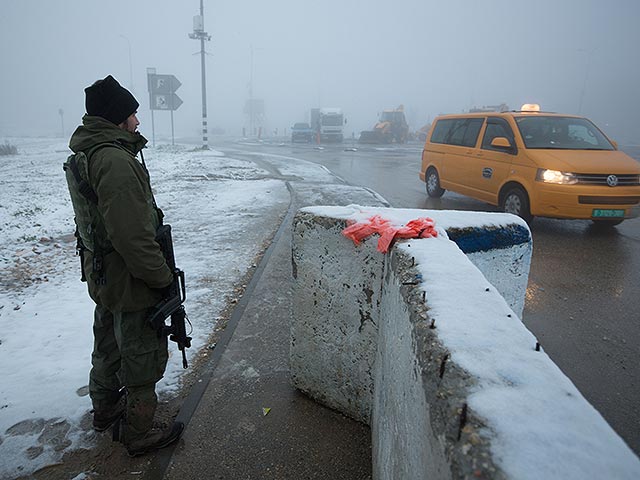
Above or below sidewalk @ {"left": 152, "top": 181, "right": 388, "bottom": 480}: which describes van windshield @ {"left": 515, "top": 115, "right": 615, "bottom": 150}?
above

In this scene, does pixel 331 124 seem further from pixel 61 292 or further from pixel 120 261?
pixel 120 261

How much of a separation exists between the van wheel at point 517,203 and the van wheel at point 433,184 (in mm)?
2357

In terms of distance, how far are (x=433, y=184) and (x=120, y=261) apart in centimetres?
883

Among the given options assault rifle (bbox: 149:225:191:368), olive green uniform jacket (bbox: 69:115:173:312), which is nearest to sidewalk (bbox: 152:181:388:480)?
assault rifle (bbox: 149:225:191:368)

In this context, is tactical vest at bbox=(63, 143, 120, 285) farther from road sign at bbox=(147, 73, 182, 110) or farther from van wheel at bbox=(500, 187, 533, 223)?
road sign at bbox=(147, 73, 182, 110)

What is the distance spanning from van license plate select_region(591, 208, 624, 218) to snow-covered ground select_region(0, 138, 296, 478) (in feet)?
16.4

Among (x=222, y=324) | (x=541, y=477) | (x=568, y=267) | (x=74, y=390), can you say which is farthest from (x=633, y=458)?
(x=568, y=267)

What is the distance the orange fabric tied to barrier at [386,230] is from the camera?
2.07 meters

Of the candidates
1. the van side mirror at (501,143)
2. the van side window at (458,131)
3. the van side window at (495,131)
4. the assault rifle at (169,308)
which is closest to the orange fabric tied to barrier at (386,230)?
the assault rifle at (169,308)

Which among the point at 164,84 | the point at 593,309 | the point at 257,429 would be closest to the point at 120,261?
the point at 257,429

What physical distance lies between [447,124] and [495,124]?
1629 mm

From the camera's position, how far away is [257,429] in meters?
2.47

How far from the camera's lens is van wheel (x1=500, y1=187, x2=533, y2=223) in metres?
6.91

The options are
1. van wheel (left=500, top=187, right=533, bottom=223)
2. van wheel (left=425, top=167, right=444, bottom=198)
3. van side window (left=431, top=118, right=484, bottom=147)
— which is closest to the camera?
van wheel (left=500, top=187, right=533, bottom=223)
